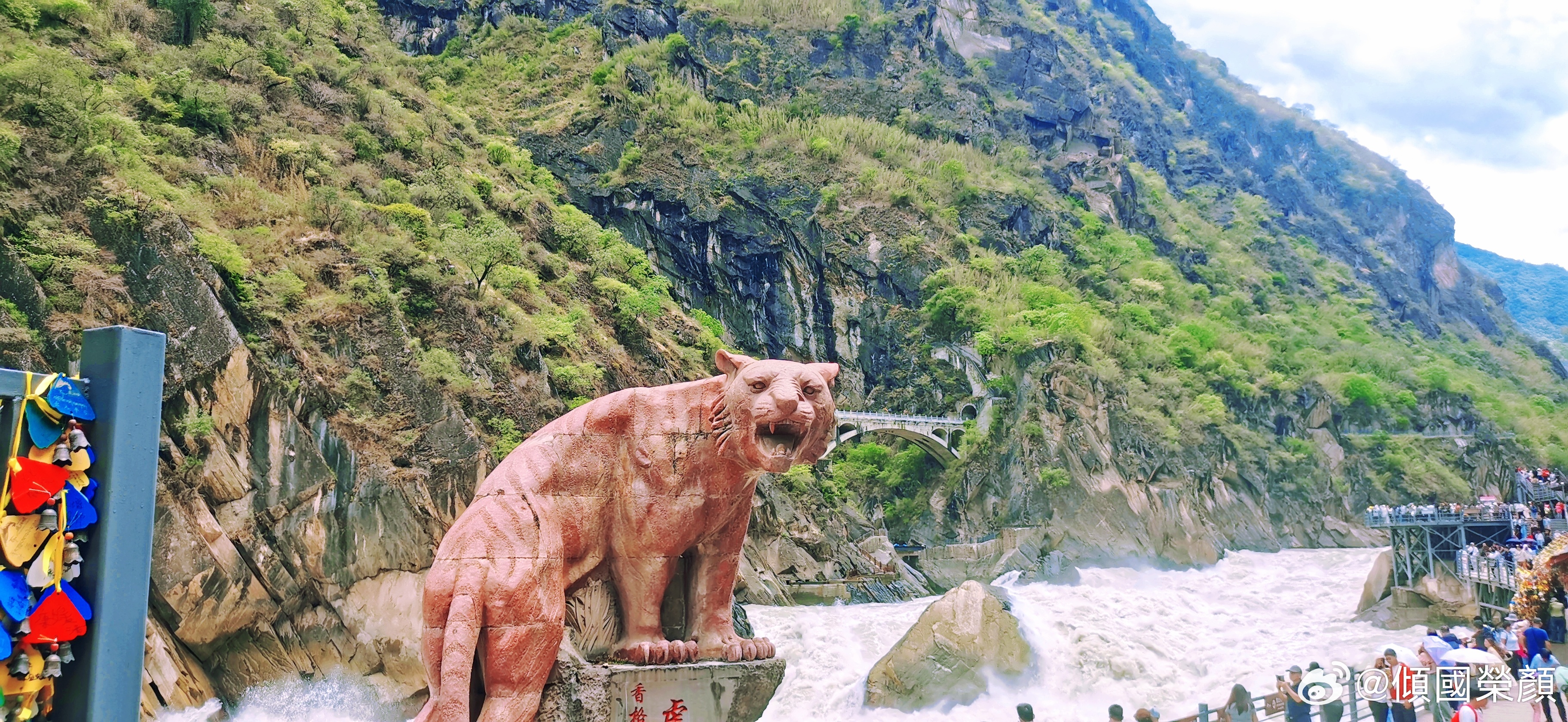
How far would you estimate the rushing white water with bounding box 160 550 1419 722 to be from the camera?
22.4 meters

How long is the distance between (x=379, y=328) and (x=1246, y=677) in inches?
923

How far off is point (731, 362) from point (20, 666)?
426 centimetres

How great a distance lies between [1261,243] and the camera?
265ft

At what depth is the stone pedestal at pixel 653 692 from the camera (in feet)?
23.3

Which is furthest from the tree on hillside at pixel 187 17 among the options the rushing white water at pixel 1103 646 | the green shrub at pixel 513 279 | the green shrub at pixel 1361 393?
the green shrub at pixel 1361 393

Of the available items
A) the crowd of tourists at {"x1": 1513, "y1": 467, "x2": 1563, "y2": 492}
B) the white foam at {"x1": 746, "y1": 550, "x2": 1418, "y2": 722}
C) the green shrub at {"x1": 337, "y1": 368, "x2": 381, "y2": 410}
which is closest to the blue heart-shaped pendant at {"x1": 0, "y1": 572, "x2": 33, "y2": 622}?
the green shrub at {"x1": 337, "y1": 368, "x2": 381, "y2": 410}

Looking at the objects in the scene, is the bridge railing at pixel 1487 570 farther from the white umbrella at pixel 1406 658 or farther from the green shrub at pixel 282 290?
the green shrub at pixel 282 290

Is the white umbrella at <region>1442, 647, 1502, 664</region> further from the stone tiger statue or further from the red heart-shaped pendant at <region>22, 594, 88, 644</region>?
the red heart-shaped pendant at <region>22, 594, 88, 644</region>

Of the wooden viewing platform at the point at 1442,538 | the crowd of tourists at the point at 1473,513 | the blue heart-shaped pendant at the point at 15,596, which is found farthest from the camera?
the crowd of tourists at the point at 1473,513

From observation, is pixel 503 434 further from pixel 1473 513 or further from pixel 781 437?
pixel 1473 513

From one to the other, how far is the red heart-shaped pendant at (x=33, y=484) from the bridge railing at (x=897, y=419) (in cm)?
4398

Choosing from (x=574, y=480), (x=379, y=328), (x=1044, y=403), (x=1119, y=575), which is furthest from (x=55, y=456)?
(x=1044, y=403)

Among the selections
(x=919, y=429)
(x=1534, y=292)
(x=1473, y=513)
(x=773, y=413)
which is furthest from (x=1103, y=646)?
(x=1534, y=292)

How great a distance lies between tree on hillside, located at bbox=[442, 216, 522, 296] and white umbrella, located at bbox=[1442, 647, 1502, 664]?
811 inches
